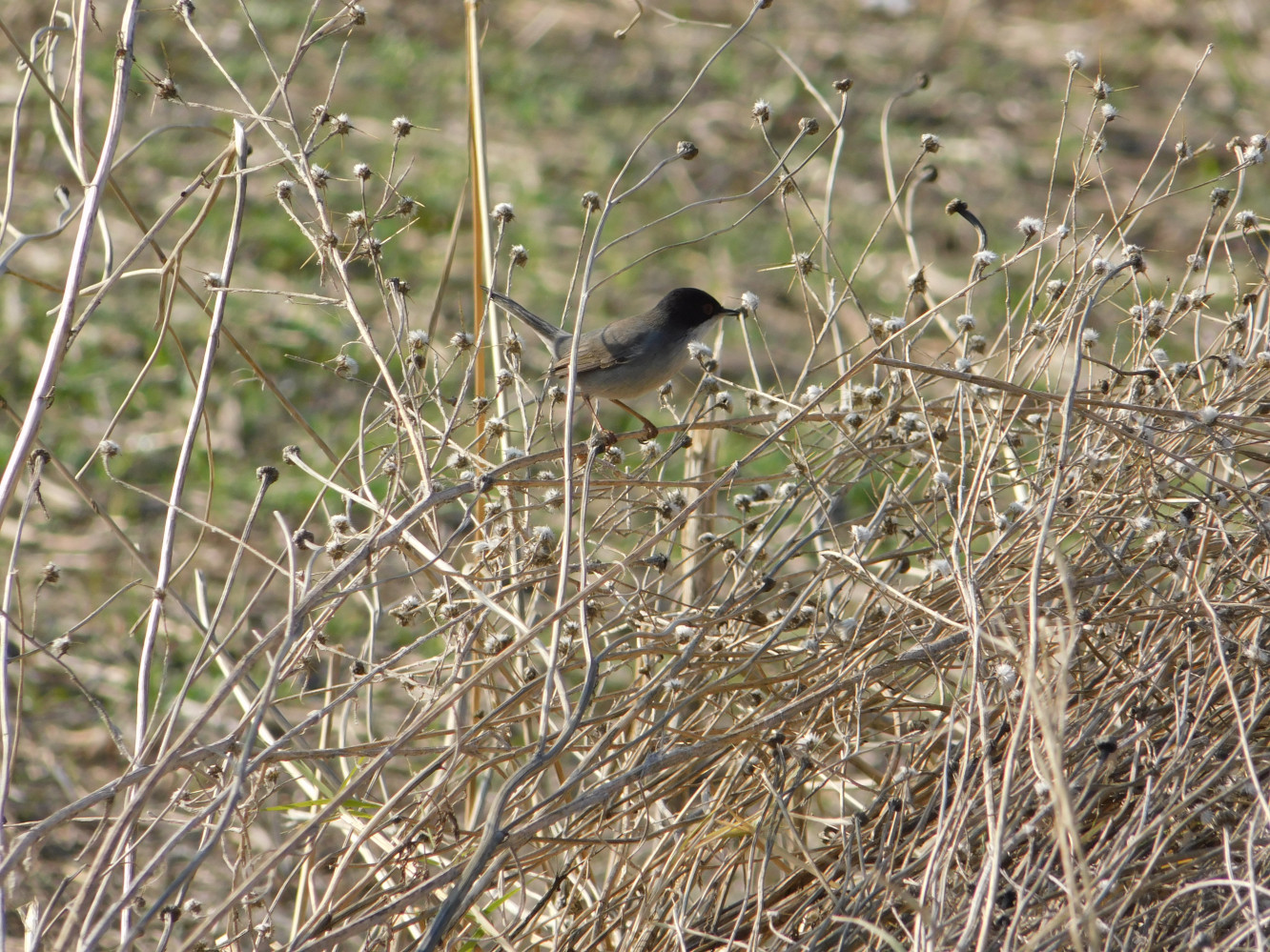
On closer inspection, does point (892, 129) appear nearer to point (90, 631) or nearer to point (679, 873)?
point (90, 631)

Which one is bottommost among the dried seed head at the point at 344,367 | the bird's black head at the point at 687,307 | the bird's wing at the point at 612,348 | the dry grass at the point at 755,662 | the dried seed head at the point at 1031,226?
the bird's wing at the point at 612,348

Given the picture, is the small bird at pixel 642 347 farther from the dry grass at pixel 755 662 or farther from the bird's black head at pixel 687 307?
the dry grass at pixel 755 662

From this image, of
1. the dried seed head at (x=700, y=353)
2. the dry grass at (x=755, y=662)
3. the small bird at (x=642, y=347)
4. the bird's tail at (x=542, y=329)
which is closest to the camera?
the dry grass at (x=755, y=662)

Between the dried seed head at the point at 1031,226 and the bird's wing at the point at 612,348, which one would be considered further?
the bird's wing at the point at 612,348

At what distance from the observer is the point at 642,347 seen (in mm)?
4785

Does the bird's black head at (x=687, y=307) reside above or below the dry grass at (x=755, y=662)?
below

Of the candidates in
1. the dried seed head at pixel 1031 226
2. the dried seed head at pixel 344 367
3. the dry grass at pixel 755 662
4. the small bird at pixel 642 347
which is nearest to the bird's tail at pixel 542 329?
the small bird at pixel 642 347

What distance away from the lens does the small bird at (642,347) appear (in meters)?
4.77

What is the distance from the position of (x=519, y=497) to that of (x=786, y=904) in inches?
52.1

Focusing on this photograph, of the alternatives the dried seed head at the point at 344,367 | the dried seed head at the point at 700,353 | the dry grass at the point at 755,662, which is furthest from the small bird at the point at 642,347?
the dried seed head at the point at 344,367

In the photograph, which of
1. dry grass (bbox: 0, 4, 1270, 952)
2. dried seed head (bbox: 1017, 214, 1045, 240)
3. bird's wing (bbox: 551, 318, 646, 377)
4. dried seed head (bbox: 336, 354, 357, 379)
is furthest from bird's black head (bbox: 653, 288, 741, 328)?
dried seed head (bbox: 336, 354, 357, 379)

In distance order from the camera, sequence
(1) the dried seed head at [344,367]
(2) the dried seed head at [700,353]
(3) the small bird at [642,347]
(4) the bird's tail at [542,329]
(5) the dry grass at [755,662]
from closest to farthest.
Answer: (5) the dry grass at [755,662] < (1) the dried seed head at [344,367] < (2) the dried seed head at [700,353] < (4) the bird's tail at [542,329] < (3) the small bird at [642,347]

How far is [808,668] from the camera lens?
2574 millimetres

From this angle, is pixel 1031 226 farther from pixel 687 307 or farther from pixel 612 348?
pixel 612 348
